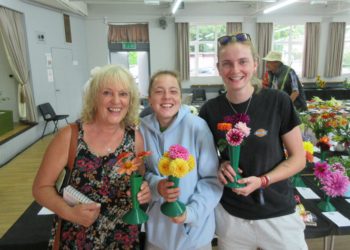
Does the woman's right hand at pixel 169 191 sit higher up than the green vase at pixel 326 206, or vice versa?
the woman's right hand at pixel 169 191

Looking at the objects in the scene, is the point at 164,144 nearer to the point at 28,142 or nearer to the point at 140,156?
the point at 140,156

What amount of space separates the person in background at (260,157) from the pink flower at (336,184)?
0.55 meters

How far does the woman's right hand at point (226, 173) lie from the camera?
46.7 inches

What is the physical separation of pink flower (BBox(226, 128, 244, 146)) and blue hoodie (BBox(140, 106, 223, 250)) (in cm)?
16

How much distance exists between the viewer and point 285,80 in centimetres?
473

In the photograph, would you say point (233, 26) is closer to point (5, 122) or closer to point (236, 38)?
point (5, 122)

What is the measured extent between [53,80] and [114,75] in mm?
6441

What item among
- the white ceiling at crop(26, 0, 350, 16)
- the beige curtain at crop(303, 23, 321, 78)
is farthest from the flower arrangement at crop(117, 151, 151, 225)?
the beige curtain at crop(303, 23, 321, 78)

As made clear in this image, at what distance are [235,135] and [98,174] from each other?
0.62 meters

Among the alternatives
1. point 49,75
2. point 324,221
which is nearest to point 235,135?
point 324,221

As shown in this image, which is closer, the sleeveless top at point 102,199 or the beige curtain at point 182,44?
the sleeveless top at point 102,199

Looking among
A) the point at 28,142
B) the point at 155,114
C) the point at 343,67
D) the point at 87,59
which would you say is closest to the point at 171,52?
the point at 87,59

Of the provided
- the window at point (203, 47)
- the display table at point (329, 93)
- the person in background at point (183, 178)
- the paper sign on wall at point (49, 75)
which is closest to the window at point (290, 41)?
the display table at point (329, 93)

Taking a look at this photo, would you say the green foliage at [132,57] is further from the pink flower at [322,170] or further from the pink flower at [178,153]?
the pink flower at [178,153]
